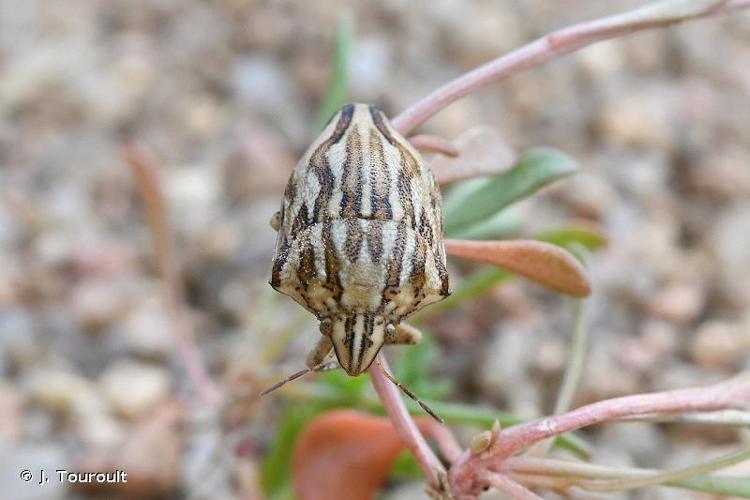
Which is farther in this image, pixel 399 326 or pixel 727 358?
pixel 727 358

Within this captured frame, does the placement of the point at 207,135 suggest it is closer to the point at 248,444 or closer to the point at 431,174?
the point at 248,444

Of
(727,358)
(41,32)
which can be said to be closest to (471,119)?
(727,358)

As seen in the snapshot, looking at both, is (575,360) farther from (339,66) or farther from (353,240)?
(339,66)

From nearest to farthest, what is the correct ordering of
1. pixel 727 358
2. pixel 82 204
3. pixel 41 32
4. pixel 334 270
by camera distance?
1. pixel 334 270
2. pixel 727 358
3. pixel 82 204
4. pixel 41 32

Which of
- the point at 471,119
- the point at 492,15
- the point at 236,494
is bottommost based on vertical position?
the point at 236,494

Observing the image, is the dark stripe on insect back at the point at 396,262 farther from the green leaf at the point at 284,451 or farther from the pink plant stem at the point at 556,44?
the green leaf at the point at 284,451

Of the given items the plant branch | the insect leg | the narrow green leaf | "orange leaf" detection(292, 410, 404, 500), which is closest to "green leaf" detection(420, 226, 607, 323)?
the narrow green leaf
